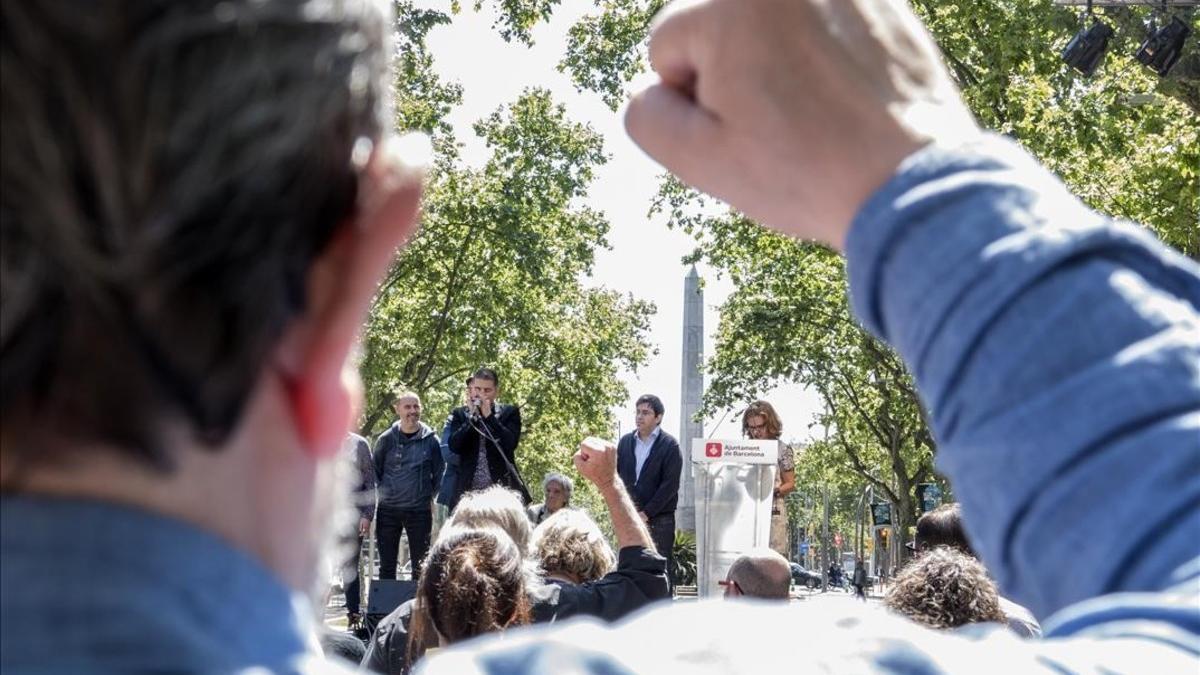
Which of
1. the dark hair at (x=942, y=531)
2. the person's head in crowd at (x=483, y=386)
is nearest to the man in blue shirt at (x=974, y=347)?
the dark hair at (x=942, y=531)

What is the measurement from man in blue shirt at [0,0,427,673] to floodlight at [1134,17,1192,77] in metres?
17.3

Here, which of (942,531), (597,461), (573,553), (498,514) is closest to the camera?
(597,461)

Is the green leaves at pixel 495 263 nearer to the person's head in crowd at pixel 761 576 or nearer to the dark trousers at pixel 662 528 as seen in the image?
the dark trousers at pixel 662 528

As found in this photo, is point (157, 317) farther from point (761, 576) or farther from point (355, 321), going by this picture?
point (761, 576)

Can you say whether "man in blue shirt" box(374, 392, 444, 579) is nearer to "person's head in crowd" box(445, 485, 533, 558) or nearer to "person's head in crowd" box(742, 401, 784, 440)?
"person's head in crowd" box(742, 401, 784, 440)

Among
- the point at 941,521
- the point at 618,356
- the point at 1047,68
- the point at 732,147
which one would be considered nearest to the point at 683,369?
the point at 618,356

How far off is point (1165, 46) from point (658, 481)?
8.29 m

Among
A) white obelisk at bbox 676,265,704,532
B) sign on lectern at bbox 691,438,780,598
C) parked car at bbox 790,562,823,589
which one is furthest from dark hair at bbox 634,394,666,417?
parked car at bbox 790,562,823,589

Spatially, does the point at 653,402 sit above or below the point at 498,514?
above

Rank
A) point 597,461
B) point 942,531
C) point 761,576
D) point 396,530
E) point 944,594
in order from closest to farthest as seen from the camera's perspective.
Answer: point 944,594 → point 597,461 → point 761,576 → point 942,531 → point 396,530

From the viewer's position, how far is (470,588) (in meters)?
4.07

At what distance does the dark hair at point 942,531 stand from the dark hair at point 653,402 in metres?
5.80

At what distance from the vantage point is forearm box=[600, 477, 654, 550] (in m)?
4.89

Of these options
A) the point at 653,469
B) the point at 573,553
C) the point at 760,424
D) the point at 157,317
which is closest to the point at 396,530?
the point at 653,469
